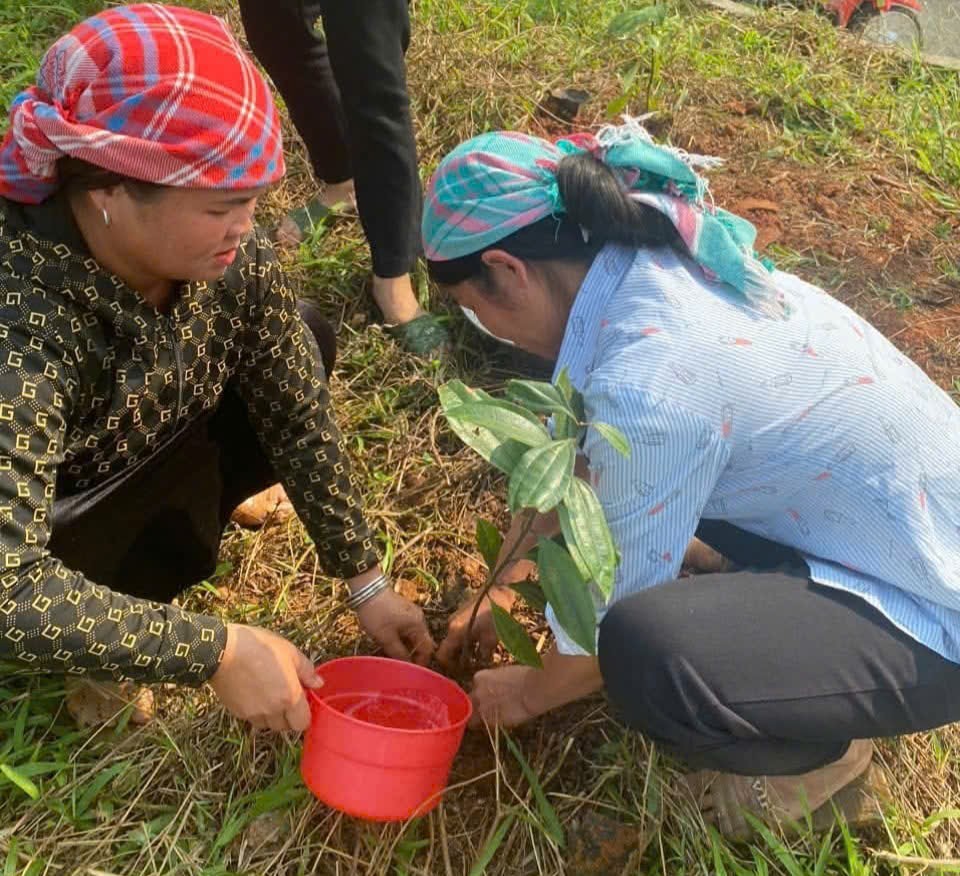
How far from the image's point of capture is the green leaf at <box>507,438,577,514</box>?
1141 millimetres

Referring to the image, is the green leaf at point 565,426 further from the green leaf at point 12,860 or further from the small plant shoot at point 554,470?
the green leaf at point 12,860

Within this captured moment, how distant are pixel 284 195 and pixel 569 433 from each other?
171 centimetres

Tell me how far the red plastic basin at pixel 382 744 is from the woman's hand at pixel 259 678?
52 millimetres

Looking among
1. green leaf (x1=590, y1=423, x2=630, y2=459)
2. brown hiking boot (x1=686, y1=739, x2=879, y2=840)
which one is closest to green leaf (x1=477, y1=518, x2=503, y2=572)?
green leaf (x1=590, y1=423, x2=630, y2=459)

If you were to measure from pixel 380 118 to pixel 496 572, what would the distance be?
3.55 feet

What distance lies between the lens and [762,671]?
145cm

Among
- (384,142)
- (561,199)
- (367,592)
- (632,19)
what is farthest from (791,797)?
(632,19)

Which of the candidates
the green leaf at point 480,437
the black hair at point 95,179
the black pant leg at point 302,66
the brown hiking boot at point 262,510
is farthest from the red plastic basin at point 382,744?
the black pant leg at point 302,66

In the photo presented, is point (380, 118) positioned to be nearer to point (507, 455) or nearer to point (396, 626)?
point (396, 626)

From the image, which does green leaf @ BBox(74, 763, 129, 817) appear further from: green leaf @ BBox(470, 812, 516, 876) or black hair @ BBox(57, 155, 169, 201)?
black hair @ BBox(57, 155, 169, 201)

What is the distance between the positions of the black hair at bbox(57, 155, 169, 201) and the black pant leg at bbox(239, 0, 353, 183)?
1.22 meters

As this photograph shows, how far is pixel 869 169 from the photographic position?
3.01 meters

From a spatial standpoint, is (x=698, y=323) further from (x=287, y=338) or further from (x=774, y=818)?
(x=774, y=818)

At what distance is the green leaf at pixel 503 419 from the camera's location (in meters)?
1.18
